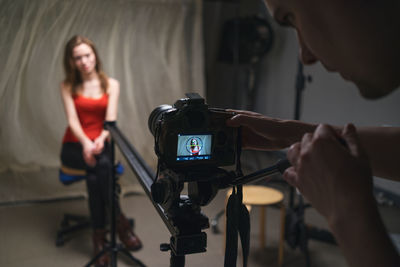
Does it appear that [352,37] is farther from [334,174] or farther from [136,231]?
[136,231]

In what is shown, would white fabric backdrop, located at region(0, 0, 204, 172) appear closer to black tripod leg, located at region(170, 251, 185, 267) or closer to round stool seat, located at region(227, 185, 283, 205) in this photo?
black tripod leg, located at region(170, 251, 185, 267)

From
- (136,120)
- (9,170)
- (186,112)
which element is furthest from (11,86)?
(136,120)

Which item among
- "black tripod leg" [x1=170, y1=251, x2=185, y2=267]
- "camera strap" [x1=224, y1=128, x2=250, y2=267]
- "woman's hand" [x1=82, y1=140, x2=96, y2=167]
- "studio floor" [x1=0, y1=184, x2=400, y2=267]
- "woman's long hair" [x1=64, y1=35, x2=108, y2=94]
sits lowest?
"studio floor" [x1=0, y1=184, x2=400, y2=267]

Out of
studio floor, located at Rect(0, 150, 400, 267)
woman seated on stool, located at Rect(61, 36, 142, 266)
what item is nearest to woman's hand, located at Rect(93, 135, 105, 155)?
woman seated on stool, located at Rect(61, 36, 142, 266)

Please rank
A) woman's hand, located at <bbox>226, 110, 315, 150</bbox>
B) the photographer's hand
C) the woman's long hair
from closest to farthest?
the photographer's hand, woman's hand, located at <bbox>226, 110, 315, 150</bbox>, the woman's long hair

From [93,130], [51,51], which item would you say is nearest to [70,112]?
[51,51]

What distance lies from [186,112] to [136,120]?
1109 mm

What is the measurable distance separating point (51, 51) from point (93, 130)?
1.03m

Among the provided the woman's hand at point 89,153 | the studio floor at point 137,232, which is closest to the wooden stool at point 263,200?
the studio floor at point 137,232

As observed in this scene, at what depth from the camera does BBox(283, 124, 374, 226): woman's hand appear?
0.36 m

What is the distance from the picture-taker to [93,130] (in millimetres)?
1918

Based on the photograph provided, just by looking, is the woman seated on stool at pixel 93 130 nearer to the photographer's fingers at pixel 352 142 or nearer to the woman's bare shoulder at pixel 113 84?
the woman's bare shoulder at pixel 113 84

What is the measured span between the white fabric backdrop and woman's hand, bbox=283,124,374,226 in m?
0.69

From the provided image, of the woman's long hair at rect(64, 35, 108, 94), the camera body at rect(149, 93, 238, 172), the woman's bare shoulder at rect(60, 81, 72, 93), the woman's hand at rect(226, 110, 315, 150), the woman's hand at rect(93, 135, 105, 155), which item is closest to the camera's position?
the camera body at rect(149, 93, 238, 172)
